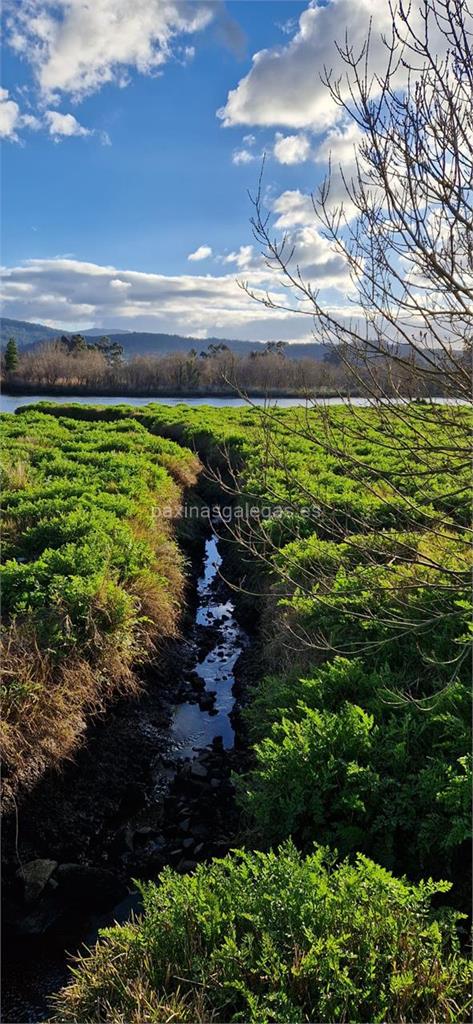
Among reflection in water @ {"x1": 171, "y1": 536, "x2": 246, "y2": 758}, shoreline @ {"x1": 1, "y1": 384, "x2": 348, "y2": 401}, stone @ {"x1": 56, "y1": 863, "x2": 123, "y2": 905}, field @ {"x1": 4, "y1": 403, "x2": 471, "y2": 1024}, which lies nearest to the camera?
field @ {"x1": 4, "y1": 403, "x2": 471, "y2": 1024}

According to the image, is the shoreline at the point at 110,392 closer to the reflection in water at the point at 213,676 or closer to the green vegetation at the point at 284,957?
the reflection in water at the point at 213,676

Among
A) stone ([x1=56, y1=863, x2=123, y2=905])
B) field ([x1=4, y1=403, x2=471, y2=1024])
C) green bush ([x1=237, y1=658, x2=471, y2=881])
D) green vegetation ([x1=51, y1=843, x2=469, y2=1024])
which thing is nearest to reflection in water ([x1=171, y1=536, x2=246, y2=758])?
field ([x1=4, y1=403, x2=471, y2=1024])

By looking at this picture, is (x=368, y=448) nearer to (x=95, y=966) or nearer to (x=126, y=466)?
(x=126, y=466)

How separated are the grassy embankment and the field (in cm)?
5

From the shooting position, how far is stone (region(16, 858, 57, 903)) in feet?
17.3

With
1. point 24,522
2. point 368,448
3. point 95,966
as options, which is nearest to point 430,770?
point 95,966

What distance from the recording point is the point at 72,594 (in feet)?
24.9

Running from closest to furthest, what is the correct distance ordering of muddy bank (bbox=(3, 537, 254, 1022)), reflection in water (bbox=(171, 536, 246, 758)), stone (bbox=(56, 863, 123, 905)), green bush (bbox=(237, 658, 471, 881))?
1. green bush (bbox=(237, 658, 471, 881))
2. muddy bank (bbox=(3, 537, 254, 1022))
3. stone (bbox=(56, 863, 123, 905))
4. reflection in water (bbox=(171, 536, 246, 758))

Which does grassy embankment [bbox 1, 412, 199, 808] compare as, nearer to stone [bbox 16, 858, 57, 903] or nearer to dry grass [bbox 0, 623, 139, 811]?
dry grass [bbox 0, 623, 139, 811]

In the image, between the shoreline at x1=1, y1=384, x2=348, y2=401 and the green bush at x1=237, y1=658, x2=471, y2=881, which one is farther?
the shoreline at x1=1, y1=384, x2=348, y2=401

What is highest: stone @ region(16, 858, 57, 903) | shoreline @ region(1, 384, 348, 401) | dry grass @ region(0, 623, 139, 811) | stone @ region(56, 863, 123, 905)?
shoreline @ region(1, 384, 348, 401)

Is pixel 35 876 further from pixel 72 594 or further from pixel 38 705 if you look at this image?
pixel 72 594

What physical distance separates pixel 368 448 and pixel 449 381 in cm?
1323

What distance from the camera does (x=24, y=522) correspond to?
33.8 feet
